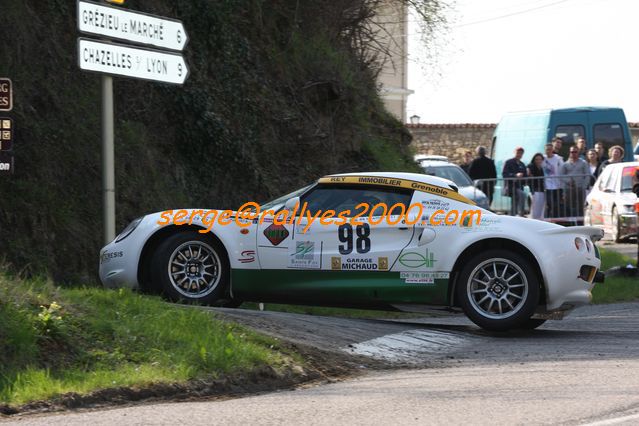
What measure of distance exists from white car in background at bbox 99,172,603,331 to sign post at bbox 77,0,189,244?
73 cm

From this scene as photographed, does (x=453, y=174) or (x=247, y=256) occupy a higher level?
(x=453, y=174)

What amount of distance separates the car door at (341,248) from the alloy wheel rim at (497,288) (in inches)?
29.2

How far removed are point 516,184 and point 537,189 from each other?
1.80 ft

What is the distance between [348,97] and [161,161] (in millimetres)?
5969

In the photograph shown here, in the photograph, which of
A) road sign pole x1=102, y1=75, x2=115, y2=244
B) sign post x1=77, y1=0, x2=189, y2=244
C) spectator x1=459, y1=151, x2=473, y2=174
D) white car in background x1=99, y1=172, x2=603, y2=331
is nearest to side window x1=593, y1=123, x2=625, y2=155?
spectator x1=459, y1=151, x2=473, y2=174

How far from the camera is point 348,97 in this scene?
23.1m

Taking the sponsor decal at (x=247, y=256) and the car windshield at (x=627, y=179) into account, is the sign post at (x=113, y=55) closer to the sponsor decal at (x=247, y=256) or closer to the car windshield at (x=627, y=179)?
the sponsor decal at (x=247, y=256)

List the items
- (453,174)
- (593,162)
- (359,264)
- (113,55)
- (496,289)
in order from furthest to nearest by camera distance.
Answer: (453,174) < (593,162) < (113,55) < (359,264) < (496,289)

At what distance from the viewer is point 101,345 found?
8.23 m

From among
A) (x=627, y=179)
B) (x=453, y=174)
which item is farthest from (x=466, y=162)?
(x=627, y=179)

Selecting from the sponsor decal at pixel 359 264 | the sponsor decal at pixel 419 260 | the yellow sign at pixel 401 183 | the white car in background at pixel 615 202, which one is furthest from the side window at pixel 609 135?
the sponsor decal at pixel 359 264

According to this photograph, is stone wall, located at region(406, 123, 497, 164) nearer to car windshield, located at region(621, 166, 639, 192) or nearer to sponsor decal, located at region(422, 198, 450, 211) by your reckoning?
car windshield, located at region(621, 166, 639, 192)

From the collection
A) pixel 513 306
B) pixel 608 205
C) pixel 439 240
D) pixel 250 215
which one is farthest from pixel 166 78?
pixel 608 205

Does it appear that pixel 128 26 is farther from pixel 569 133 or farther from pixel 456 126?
pixel 456 126
